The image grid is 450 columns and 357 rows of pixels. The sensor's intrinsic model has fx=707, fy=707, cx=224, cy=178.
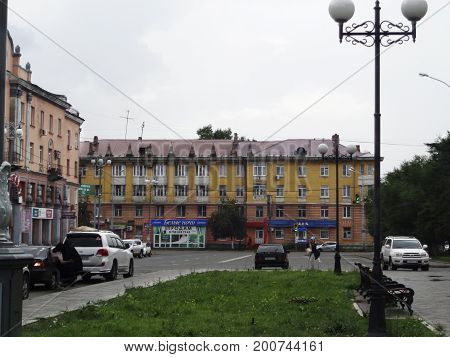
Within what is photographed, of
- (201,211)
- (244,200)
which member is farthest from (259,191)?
(201,211)

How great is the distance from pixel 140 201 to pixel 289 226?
18.9 meters

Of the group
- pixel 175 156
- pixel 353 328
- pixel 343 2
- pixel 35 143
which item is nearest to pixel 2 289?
pixel 353 328

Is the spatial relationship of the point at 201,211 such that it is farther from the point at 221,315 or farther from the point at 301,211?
the point at 221,315

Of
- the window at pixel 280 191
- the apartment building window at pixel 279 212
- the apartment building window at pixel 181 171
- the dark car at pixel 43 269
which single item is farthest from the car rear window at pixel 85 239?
the apartment building window at pixel 279 212

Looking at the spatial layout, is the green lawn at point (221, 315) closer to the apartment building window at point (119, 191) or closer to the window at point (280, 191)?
the window at point (280, 191)

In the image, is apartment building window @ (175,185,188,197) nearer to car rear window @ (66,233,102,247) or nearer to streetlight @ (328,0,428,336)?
car rear window @ (66,233,102,247)

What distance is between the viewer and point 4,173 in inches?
293

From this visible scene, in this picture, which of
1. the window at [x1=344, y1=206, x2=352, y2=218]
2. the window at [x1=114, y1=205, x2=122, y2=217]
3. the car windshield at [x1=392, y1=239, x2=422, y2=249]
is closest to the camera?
the car windshield at [x1=392, y1=239, x2=422, y2=249]

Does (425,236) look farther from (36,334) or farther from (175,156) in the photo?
(36,334)

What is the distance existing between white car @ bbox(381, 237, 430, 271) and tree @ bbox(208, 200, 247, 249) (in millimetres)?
47242

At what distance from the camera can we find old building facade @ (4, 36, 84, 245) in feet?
151

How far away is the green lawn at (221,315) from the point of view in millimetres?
10453

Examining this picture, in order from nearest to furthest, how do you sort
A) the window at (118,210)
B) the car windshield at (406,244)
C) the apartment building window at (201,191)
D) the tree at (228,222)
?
the car windshield at (406,244) < the tree at (228,222) < the apartment building window at (201,191) < the window at (118,210)

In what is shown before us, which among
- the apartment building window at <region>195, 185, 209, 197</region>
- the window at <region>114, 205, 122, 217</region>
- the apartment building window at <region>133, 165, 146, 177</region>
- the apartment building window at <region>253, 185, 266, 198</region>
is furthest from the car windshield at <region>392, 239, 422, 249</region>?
the window at <region>114, 205, 122, 217</region>
